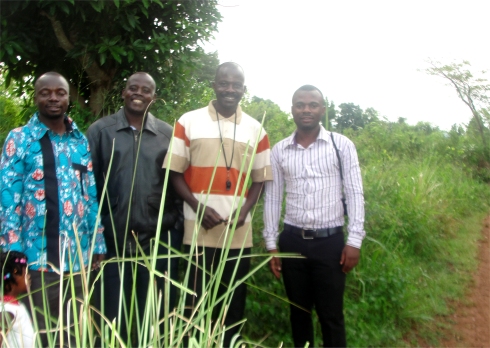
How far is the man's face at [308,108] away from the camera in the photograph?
2.88 metres

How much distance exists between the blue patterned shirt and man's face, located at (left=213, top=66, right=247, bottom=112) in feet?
2.66

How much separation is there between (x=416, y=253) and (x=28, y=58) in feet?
16.1

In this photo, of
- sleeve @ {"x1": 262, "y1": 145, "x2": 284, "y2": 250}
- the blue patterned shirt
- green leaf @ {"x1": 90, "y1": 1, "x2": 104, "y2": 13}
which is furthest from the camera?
green leaf @ {"x1": 90, "y1": 1, "x2": 104, "y2": 13}

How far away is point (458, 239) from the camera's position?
733 cm

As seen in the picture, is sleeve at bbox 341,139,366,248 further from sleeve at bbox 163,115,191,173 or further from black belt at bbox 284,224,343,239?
sleeve at bbox 163,115,191,173

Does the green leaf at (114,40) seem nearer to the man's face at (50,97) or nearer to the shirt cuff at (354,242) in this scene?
the man's face at (50,97)

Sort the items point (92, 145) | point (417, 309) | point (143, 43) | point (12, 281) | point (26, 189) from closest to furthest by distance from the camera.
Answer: point (12, 281), point (26, 189), point (92, 145), point (417, 309), point (143, 43)

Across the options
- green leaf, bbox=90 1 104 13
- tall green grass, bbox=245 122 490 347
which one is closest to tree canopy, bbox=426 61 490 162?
tall green grass, bbox=245 122 490 347

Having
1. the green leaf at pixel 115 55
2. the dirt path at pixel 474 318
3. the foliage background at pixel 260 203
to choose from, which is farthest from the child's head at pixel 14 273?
the dirt path at pixel 474 318

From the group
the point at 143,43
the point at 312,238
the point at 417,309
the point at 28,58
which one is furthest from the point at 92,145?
the point at 417,309

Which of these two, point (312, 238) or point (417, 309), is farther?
point (417, 309)

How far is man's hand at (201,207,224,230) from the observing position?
272 cm

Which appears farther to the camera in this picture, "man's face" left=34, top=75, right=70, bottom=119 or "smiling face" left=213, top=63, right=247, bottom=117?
"smiling face" left=213, top=63, right=247, bottom=117

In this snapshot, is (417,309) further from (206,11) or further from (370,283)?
(206,11)
